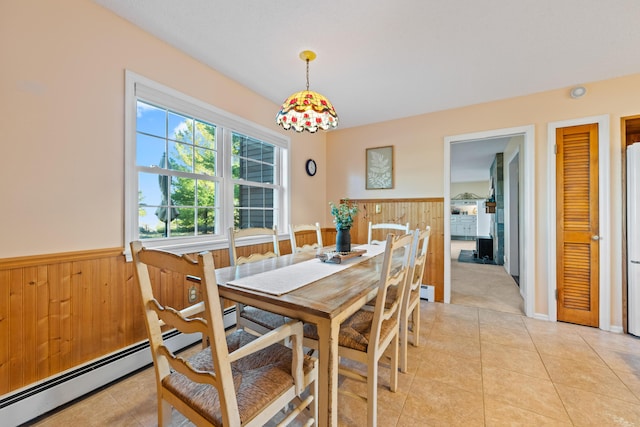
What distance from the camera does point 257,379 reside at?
1.00 m

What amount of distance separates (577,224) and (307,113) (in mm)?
2907

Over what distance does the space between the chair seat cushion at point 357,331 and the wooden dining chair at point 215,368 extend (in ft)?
0.82

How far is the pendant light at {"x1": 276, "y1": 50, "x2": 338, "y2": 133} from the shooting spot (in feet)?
5.64

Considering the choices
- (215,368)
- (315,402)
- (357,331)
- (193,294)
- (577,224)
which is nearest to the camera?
(215,368)

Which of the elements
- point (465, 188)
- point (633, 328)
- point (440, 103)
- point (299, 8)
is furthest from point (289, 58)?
point (465, 188)

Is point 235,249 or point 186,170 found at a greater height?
point 186,170

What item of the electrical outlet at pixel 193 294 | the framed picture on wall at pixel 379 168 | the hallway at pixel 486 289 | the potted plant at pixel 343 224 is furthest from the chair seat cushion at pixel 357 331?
the framed picture on wall at pixel 379 168

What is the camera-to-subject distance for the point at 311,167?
3.80 meters

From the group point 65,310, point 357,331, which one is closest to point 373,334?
point 357,331

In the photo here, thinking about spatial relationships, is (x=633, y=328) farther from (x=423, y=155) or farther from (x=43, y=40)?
(x=43, y=40)

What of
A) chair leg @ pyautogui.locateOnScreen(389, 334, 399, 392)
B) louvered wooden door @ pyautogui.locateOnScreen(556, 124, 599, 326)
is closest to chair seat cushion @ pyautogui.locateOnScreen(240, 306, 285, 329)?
chair leg @ pyautogui.locateOnScreen(389, 334, 399, 392)

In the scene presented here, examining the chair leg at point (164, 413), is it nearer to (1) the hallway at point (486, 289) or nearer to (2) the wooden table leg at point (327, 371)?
(2) the wooden table leg at point (327, 371)

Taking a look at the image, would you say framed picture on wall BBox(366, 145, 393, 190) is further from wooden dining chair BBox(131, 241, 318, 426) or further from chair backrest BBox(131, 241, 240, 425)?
chair backrest BBox(131, 241, 240, 425)

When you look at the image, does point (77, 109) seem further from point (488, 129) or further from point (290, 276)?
point (488, 129)
